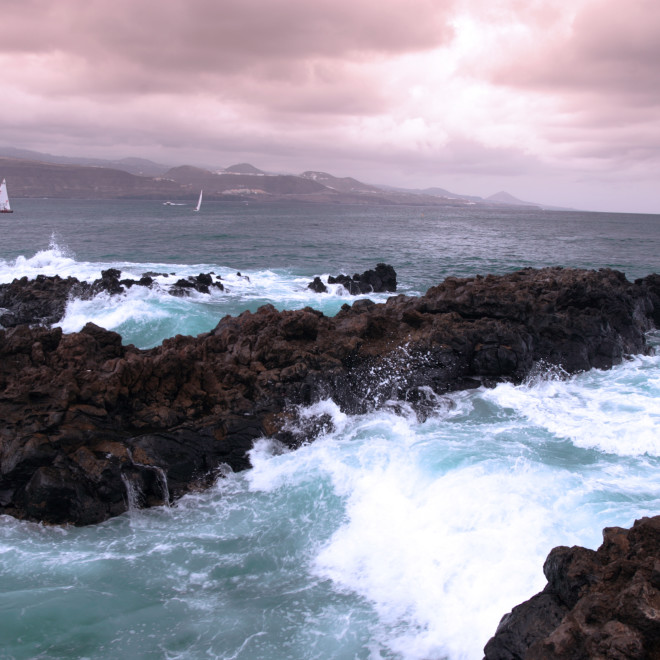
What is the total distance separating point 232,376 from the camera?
1467 cm

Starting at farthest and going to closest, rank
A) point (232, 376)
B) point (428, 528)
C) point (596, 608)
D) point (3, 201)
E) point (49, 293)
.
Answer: point (3, 201), point (49, 293), point (232, 376), point (428, 528), point (596, 608)

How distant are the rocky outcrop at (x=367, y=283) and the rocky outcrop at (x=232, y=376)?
13.0m

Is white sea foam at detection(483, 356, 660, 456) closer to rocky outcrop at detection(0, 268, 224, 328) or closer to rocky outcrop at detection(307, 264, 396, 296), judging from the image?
rocky outcrop at detection(307, 264, 396, 296)

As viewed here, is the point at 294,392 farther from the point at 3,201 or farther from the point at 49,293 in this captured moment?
the point at 3,201

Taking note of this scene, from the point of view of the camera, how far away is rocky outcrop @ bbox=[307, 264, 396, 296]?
1343 inches

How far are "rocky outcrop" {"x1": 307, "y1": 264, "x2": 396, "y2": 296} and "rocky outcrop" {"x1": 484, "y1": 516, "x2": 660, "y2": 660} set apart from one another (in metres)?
27.8

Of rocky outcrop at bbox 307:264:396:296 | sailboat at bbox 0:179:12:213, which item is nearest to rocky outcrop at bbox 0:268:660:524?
rocky outcrop at bbox 307:264:396:296

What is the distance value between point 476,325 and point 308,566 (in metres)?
10.4

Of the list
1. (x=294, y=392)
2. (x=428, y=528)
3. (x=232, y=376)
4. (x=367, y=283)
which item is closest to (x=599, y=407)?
(x=428, y=528)

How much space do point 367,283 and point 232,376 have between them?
21.1m

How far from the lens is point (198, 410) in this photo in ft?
43.8

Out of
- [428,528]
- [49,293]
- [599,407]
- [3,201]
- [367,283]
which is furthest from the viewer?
[3,201]

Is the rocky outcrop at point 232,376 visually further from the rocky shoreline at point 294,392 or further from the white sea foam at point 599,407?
the white sea foam at point 599,407

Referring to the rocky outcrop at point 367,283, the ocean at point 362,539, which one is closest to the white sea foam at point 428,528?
the ocean at point 362,539
